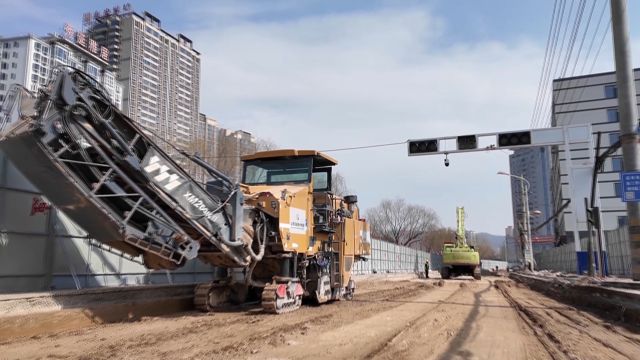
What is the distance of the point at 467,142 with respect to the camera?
2230cm

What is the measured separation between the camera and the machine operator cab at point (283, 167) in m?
11.9

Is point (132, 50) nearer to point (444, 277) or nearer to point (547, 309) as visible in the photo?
point (444, 277)

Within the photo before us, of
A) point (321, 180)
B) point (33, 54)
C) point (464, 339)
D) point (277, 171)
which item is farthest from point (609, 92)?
point (33, 54)

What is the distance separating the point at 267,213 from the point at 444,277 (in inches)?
1183

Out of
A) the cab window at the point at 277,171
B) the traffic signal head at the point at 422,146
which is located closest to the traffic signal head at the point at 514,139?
the traffic signal head at the point at 422,146

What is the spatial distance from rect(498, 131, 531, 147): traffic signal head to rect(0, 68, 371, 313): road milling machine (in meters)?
12.4

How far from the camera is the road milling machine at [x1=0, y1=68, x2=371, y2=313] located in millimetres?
7387

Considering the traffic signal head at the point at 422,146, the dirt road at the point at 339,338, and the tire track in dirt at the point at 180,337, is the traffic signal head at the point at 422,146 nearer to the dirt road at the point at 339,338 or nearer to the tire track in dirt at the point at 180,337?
the dirt road at the point at 339,338

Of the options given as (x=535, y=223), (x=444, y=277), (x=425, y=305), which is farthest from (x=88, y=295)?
(x=535, y=223)

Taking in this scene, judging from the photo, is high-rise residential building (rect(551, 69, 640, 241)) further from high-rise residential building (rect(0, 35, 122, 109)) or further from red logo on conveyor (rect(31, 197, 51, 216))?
red logo on conveyor (rect(31, 197, 51, 216))

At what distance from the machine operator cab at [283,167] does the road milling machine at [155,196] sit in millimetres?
29

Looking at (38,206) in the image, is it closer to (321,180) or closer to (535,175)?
(321,180)

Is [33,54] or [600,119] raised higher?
[33,54]

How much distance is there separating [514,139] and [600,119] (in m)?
32.4
